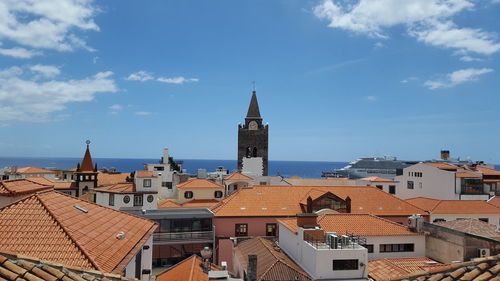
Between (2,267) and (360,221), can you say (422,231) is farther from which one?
(2,267)

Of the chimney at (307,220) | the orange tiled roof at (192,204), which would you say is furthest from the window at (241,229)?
the orange tiled roof at (192,204)

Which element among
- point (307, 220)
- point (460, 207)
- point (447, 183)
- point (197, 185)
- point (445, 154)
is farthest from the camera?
point (445, 154)

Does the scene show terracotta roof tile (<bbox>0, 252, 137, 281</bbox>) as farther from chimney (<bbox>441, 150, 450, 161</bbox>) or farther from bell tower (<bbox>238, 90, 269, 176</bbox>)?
chimney (<bbox>441, 150, 450, 161</bbox>)

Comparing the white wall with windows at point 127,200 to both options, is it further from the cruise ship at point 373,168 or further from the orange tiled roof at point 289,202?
the cruise ship at point 373,168

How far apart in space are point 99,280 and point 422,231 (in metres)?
30.3

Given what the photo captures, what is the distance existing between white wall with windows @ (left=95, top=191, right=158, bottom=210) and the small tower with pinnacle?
1334 cm

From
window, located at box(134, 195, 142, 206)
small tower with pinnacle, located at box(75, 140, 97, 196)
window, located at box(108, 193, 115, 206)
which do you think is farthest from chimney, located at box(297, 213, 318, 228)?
small tower with pinnacle, located at box(75, 140, 97, 196)

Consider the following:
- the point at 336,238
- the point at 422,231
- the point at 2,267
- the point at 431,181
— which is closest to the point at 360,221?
the point at 422,231

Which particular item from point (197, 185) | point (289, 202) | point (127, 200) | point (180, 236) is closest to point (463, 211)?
point (289, 202)

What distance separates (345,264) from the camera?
25.0 meters

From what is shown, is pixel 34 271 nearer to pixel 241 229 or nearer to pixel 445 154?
pixel 241 229

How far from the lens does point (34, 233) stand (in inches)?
498

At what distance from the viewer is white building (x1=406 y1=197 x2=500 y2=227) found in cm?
4059

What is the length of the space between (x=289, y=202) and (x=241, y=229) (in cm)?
645
